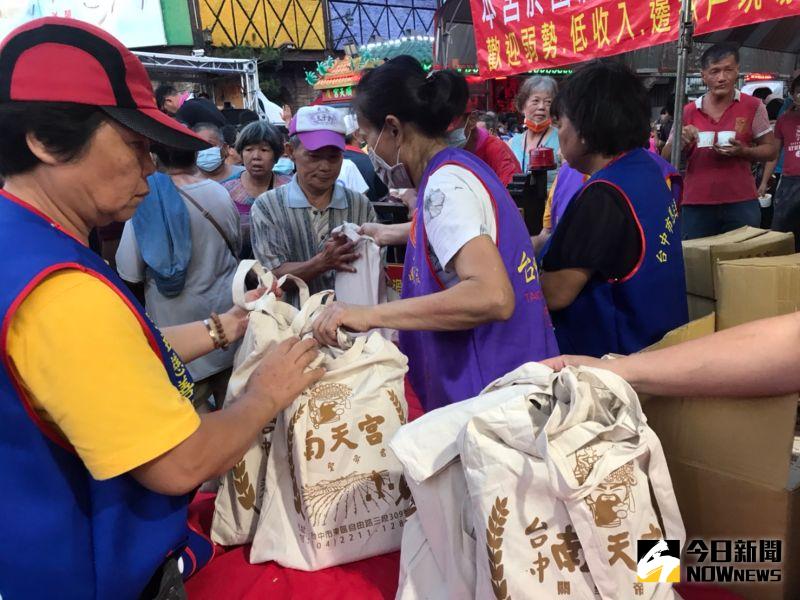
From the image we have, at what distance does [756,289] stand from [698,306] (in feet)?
2.16

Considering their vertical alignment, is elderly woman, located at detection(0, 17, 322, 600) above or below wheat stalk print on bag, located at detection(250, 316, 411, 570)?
above

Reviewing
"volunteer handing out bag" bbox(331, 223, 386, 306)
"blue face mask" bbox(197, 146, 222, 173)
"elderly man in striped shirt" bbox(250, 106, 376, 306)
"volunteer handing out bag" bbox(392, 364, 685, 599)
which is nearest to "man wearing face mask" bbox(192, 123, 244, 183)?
"blue face mask" bbox(197, 146, 222, 173)

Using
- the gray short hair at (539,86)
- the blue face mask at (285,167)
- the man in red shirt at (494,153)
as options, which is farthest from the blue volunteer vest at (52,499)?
the blue face mask at (285,167)

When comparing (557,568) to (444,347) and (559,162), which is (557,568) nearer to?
(444,347)

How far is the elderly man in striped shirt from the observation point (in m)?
2.41

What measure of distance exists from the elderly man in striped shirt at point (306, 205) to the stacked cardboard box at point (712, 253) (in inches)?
53.8

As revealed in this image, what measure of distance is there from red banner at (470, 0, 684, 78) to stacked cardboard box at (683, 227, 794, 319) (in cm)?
149

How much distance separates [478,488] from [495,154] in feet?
11.6

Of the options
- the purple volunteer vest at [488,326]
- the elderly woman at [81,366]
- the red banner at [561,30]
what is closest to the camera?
the elderly woman at [81,366]

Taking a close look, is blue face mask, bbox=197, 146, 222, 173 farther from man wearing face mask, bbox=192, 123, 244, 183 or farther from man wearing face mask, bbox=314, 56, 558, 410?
man wearing face mask, bbox=314, 56, 558, 410

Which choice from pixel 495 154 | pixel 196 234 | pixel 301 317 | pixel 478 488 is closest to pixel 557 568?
pixel 478 488

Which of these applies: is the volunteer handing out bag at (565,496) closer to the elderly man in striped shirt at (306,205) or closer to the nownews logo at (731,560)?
the nownews logo at (731,560)

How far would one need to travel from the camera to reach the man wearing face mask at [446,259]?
1.31 m

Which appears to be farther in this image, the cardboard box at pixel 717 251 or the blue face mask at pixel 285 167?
the blue face mask at pixel 285 167
